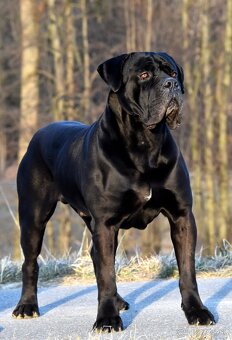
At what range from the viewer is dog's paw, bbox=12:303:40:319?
5646mm

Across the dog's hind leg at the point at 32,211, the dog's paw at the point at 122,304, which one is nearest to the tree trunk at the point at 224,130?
the dog's hind leg at the point at 32,211

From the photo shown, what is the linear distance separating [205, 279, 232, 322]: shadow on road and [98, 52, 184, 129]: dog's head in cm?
115

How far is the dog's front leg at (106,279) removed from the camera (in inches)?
193

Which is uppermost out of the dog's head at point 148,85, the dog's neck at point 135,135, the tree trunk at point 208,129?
the dog's head at point 148,85

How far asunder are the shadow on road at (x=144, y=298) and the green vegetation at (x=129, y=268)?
37 centimetres

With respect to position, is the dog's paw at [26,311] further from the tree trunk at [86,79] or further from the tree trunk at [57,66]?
the tree trunk at [86,79]

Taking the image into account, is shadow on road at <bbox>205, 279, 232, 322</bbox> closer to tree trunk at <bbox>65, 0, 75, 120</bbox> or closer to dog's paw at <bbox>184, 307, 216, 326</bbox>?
dog's paw at <bbox>184, 307, 216, 326</bbox>

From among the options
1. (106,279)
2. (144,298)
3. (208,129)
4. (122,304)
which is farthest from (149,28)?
(106,279)

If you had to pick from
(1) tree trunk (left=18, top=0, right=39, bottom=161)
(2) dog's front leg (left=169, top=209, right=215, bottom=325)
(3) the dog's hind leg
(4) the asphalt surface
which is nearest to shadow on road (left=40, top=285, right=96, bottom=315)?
(4) the asphalt surface

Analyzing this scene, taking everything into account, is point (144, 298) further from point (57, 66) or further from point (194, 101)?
point (194, 101)

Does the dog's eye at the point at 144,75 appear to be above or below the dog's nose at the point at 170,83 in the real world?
above

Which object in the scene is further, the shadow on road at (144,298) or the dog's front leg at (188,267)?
the shadow on road at (144,298)

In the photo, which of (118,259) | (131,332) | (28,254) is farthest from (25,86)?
(131,332)

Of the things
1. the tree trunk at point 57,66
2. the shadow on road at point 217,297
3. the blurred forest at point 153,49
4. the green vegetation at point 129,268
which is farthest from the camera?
the tree trunk at point 57,66
